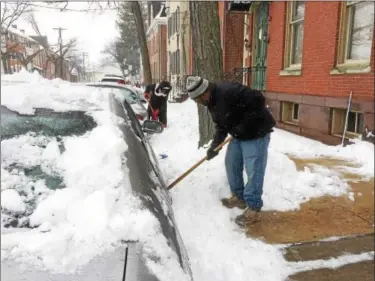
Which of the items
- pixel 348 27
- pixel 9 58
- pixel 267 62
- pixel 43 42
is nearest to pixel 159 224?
pixel 9 58

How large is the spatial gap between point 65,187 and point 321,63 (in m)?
6.61

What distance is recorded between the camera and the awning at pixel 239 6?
10807 millimetres

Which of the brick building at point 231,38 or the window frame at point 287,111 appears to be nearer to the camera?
the window frame at point 287,111

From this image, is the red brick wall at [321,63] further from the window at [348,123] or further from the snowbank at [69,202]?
the snowbank at [69,202]

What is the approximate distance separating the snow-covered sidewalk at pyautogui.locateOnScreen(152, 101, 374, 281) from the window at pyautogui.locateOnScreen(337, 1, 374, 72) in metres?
1.50

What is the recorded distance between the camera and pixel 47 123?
2.25 m

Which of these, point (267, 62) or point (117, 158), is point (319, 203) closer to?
point (117, 158)

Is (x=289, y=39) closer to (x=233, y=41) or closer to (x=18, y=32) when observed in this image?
(x=233, y=41)

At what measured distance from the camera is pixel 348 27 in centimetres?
678

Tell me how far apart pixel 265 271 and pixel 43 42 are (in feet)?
7.97

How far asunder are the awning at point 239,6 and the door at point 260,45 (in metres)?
0.27

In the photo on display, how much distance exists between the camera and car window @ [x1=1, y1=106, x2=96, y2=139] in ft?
6.53

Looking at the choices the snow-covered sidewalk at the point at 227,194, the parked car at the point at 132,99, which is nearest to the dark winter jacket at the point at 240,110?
the snow-covered sidewalk at the point at 227,194

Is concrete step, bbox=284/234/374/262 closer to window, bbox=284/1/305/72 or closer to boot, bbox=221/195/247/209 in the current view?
boot, bbox=221/195/247/209
